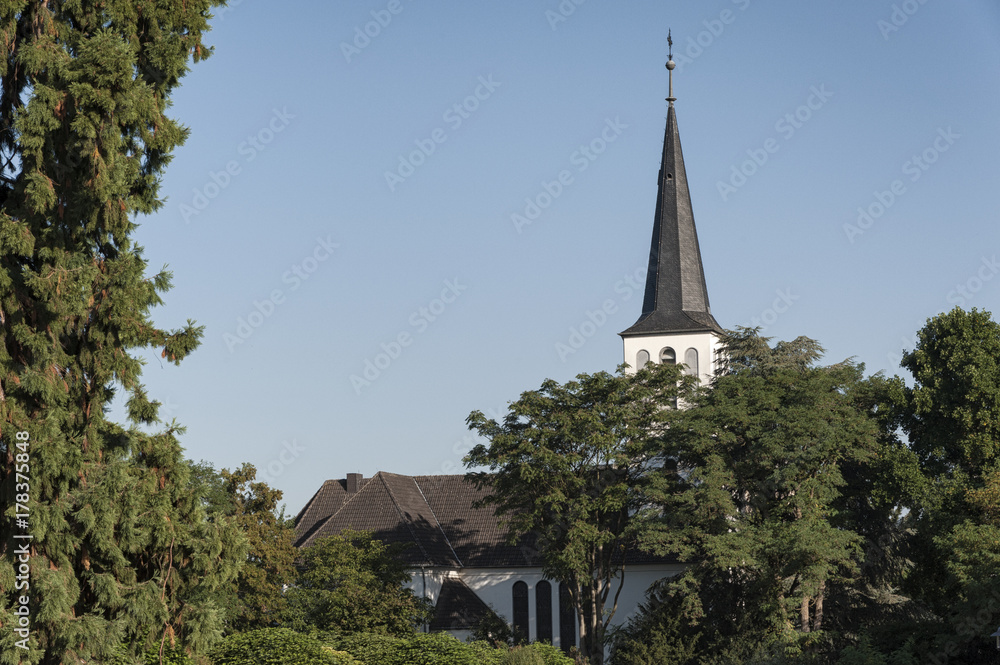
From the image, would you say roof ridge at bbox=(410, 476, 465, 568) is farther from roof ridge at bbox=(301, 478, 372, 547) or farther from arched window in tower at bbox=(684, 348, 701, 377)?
arched window in tower at bbox=(684, 348, 701, 377)

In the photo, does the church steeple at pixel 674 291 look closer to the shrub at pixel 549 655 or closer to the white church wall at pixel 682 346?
the white church wall at pixel 682 346

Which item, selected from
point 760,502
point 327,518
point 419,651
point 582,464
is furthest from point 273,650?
point 327,518

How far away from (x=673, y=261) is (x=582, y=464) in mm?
18525

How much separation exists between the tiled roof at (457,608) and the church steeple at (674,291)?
12.8 metres

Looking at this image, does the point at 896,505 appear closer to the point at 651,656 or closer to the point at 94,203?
the point at 651,656

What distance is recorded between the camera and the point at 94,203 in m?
14.5

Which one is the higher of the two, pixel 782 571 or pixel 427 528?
pixel 427 528

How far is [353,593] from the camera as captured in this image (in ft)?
112

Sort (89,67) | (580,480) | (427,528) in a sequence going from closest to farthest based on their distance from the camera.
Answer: (89,67)
(580,480)
(427,528)

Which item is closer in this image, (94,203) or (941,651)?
(94,203)

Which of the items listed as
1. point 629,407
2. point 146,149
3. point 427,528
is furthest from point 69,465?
point 427,528

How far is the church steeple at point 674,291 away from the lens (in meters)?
50.3

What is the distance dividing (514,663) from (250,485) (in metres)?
11.2

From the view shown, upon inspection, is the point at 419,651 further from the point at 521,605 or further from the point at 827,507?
the point at 521,605
